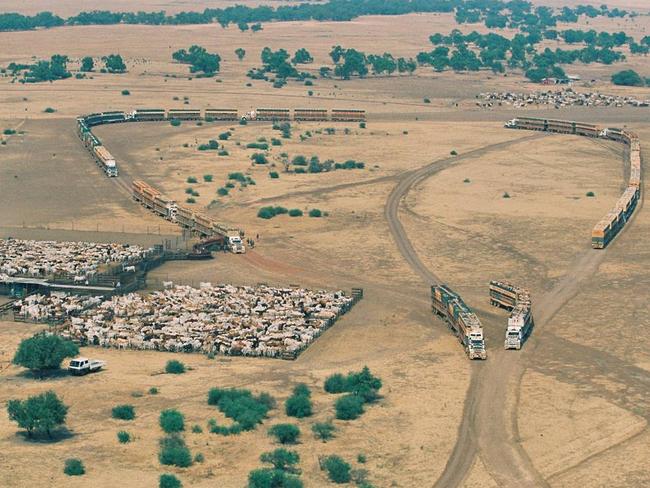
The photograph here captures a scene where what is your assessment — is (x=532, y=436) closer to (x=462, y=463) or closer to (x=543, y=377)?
(x=462, y=463)

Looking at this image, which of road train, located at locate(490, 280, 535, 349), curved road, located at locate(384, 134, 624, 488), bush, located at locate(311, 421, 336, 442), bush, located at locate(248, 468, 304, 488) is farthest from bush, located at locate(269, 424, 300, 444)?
road train, located at locate(490, 280, 535, 349)

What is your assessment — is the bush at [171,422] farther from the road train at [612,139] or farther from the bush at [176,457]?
the road train at [612,139]

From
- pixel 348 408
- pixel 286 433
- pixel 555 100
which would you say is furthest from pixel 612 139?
pixel 286 433

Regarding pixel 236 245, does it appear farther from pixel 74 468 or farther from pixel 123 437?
pixel 74 468

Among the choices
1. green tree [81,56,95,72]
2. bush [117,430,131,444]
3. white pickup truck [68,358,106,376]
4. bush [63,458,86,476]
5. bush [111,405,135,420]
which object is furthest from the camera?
green tree [81,56,95,72]

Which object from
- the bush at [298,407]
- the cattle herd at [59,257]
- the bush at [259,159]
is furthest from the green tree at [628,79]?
the bush at [298,407]

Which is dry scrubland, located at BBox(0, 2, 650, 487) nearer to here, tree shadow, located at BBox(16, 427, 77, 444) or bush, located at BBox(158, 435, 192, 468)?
tree shadow, located at BBox(16, 427, 77, 444)

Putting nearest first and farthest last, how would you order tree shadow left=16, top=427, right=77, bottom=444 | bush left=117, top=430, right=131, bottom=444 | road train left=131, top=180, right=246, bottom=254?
bush left=117, top=430, right=131, bottom=444 < tree shadow left=16, top=427, right=77, bottom=444 < road train left=131, top=180, right=246, bottom=254
